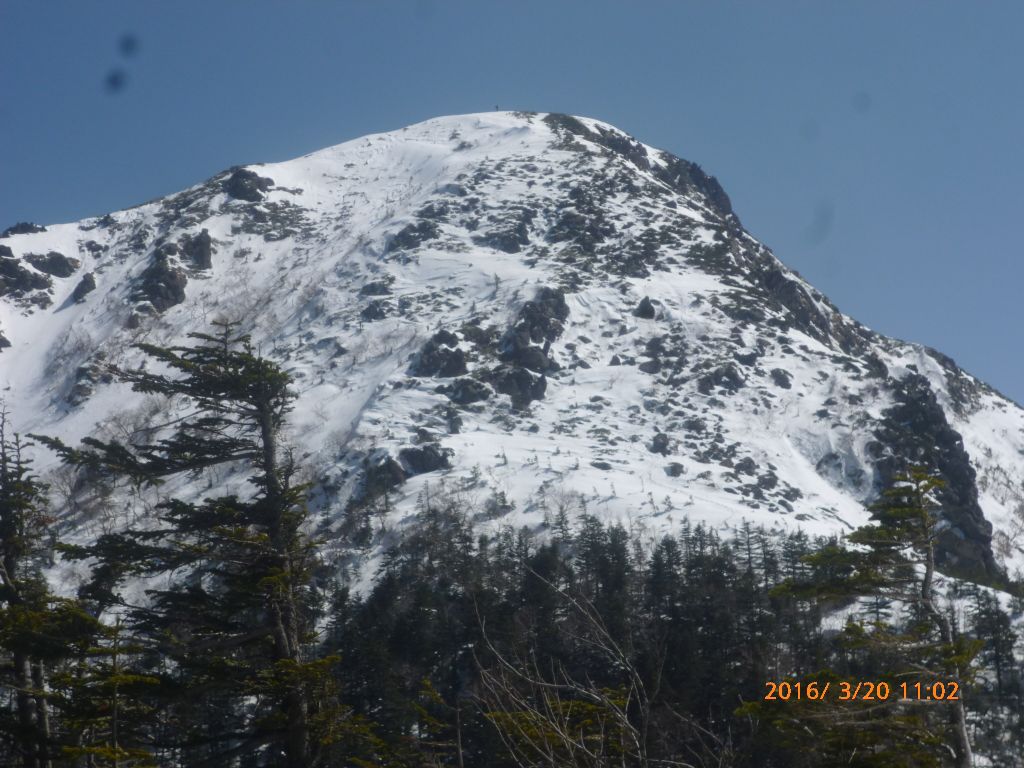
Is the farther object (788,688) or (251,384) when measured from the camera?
(251,384)

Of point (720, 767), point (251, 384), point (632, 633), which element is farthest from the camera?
point (632, 633)

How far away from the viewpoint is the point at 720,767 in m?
8.09

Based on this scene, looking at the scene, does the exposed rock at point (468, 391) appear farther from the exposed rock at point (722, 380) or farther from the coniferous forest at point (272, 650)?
the coniferous forest at point (272, 650)

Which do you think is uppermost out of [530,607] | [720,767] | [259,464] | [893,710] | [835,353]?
[835,353]

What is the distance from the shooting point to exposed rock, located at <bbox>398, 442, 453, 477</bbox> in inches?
4910

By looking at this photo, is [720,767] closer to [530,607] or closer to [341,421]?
[530,607]

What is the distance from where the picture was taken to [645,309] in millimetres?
174125

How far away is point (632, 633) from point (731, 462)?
79.8 meters

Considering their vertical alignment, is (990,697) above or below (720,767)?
above

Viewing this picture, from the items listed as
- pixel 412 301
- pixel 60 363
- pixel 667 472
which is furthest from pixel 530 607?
pixel 60 363
